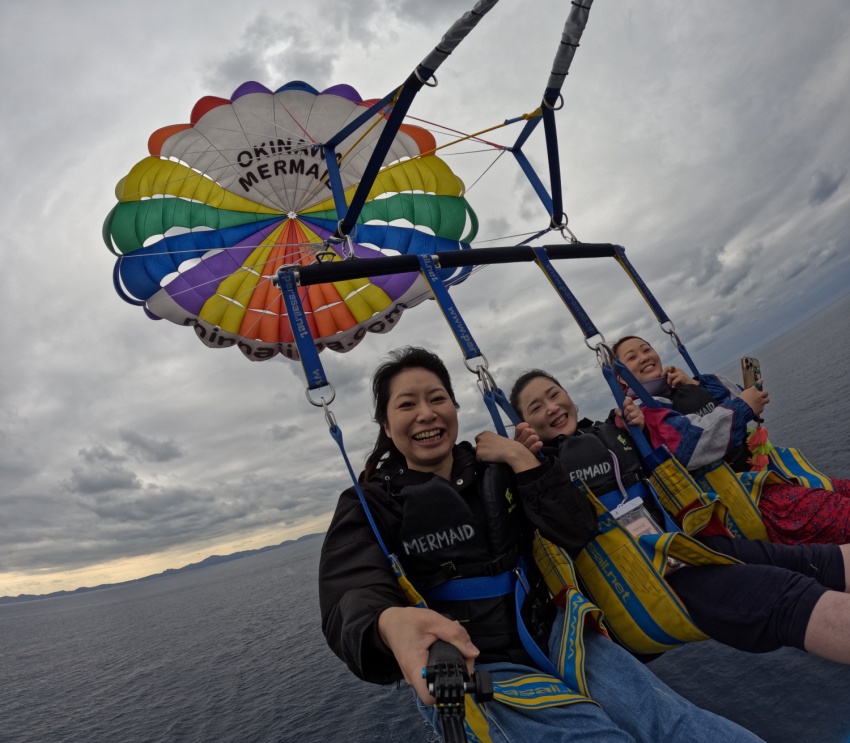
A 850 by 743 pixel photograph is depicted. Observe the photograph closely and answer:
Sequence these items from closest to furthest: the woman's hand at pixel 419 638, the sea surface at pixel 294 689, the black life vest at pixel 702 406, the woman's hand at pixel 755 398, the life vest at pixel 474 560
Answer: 1. the woman's hand at pixel 419 638
2. the life vest at pixel 474 560
3. the sea surface at pixel 294 689
4. the woman's hand at pixel 755 398
5. the black life vest at pixel 702 406

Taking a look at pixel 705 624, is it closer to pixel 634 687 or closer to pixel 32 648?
pixel 634 687

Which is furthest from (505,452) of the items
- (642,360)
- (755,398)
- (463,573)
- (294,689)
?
(294,689)

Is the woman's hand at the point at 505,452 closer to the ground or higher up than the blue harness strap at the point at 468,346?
closer to the ground

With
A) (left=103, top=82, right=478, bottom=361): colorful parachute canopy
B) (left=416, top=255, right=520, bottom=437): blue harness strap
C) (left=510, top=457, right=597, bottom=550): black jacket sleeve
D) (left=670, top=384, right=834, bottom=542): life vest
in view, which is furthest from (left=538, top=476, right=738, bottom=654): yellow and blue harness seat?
A: (left=103, top=82, right=478, bottom=361): colorful parachute canopy

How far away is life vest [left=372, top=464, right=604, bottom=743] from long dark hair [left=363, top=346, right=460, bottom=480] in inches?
21.1

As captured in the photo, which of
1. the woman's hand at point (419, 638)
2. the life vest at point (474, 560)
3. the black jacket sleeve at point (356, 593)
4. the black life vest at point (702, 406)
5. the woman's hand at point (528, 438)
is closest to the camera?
the woman's hand at point (419, 638)

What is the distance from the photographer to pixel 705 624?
96.7 inches

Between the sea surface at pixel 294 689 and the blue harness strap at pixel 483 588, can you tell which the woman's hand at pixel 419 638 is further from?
the sea surface at pixel 294 689

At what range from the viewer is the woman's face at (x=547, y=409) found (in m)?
3.62

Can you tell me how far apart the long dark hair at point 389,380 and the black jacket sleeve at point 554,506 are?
0.75 m

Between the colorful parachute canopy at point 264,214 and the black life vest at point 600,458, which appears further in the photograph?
the colorful parachute canopy at point 264,214

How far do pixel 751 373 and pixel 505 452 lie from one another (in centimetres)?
264

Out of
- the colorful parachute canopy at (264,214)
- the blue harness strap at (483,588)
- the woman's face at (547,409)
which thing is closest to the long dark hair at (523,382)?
the woman's face at (547,409)

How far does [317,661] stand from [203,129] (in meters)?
16.4
